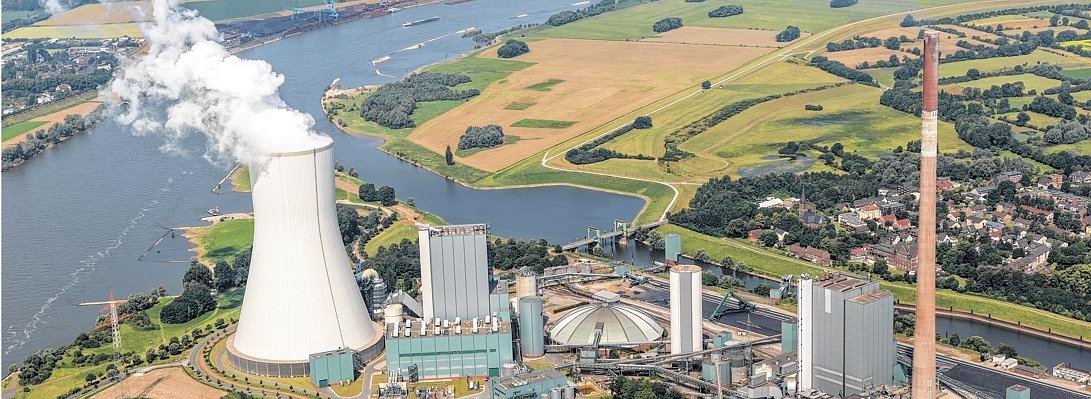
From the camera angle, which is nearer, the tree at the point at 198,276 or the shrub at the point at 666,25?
the tree at the point at 198,276

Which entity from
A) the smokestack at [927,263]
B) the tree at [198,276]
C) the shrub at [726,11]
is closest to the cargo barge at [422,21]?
the shrub at [726,11]

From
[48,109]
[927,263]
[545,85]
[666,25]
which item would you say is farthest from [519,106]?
[927,263]

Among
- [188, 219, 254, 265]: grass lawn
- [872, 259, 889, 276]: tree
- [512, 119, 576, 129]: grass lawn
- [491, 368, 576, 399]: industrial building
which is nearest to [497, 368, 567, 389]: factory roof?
[491, 368, 576, 399]: industrial building

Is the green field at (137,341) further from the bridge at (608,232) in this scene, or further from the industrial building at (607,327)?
→ the bridge at (608,232)

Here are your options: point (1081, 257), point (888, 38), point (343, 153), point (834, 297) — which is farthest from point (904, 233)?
point (888, 38)

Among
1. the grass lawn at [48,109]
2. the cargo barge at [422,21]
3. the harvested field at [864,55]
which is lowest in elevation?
the harvested field at [864,55]

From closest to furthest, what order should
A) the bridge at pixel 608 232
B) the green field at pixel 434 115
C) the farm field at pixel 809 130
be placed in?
the bridge at pixel 608 232 → the farm field at pixel 809 130 → the green field at pixel 434 115
